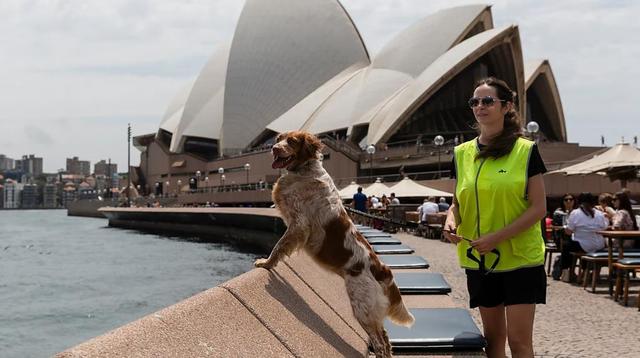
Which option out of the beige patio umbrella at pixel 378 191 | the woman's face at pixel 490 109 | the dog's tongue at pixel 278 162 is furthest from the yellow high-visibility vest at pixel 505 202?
the beige patio umbrella at pixel 378 191

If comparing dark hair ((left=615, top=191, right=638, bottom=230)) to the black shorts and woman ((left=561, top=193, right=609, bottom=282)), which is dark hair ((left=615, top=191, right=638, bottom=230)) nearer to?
woman ((left=561, top=193, right=609, bottom=282))

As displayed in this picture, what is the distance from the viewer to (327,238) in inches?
116

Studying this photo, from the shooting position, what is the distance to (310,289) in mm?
3525

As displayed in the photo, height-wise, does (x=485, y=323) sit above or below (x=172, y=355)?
below

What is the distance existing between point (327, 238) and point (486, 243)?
2.30ft

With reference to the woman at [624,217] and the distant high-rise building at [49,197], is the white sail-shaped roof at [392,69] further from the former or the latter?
the distant high-rise building at [49,197]

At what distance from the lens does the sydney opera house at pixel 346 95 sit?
40875 mm

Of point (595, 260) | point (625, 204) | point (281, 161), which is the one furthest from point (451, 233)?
point (625, 204)

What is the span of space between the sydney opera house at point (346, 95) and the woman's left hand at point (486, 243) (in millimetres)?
32042

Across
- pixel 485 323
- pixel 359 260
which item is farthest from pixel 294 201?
pixel 485 323

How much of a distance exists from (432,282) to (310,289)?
203 centimetres

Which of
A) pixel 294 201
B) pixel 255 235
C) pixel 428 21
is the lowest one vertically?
pixel 255 235

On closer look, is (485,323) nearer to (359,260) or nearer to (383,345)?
(383,345)

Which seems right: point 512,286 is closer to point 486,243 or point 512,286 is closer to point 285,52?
point 486,243
